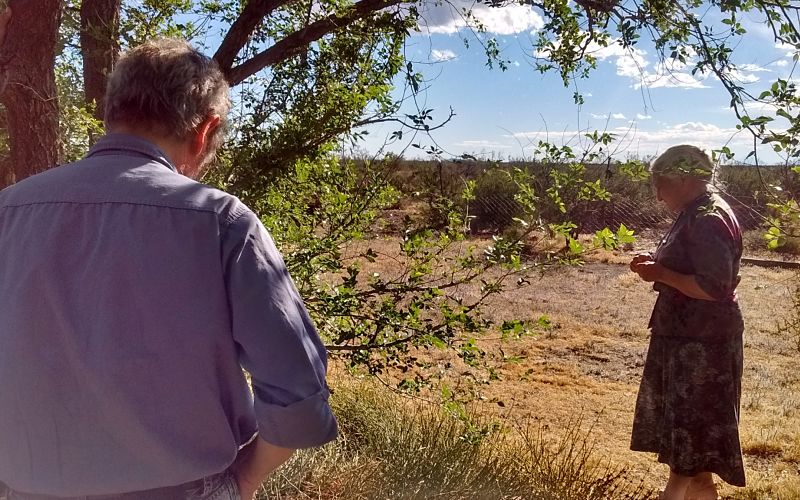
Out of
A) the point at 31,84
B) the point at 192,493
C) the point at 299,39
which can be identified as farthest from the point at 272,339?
the point at 299,39

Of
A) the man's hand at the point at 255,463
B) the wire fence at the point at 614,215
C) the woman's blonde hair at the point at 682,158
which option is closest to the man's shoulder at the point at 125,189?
the man's hand at the point at 255,463

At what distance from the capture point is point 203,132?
4.50 ft

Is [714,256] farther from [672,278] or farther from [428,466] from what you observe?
[428,466]

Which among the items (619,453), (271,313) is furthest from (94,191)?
(619,453)

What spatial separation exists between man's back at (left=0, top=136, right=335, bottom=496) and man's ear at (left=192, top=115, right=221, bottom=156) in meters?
0.17

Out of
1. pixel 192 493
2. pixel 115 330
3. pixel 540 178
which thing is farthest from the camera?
pixel 540 178

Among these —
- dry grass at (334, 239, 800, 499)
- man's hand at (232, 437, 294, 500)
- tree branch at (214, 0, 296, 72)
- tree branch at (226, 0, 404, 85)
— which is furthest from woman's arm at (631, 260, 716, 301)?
man's hand at (232, 437, 294, 500)

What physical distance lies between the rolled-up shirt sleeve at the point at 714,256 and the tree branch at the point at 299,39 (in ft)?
5.70

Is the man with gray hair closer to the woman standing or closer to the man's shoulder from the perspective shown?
the man's shoulder

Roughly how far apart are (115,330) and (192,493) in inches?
13.4

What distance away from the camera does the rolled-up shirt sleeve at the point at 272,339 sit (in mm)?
1166

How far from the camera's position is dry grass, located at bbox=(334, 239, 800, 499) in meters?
5.30

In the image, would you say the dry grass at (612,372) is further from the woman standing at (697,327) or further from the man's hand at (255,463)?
the man's hand at (255,463)

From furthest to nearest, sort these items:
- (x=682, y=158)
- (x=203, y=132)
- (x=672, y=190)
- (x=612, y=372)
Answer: (x=612, y=372)
(x=672, y=190)
(x=682, y=158)
(x=203, y=132)
